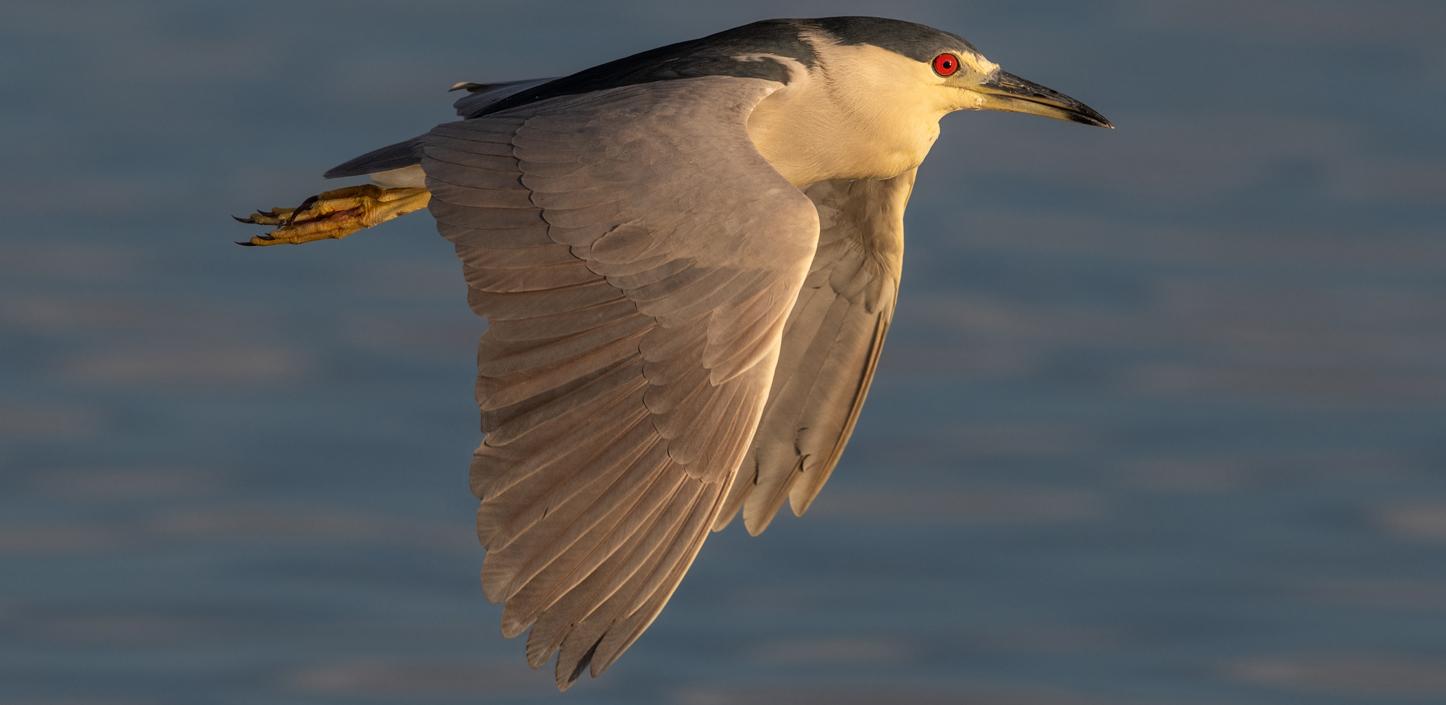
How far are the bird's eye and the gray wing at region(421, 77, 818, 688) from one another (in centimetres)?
139

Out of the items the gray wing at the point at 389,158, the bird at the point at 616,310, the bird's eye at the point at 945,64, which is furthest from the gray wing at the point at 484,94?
the bird's eye at the point at 945,64

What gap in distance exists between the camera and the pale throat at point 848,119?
8852 millimetres

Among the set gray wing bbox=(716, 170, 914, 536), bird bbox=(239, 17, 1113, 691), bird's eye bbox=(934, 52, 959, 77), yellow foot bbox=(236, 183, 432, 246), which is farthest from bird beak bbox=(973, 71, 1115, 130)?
yellow foot bbox=(236, 183, 432, 246)

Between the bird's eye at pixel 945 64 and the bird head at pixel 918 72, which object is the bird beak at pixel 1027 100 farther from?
the bird's eye at pixel 945 64

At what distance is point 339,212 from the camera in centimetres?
938

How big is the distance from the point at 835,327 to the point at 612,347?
209cm

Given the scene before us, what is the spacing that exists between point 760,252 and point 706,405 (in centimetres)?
49

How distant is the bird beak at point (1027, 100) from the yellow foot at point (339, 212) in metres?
2.13

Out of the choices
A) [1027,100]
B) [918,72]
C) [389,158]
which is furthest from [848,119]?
[389,158]

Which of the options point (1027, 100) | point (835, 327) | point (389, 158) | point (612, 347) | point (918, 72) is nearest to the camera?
point (612, 347)

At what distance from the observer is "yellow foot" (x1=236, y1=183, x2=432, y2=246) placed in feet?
30.7

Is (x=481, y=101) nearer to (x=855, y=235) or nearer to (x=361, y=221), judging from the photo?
(x=361, y=221)

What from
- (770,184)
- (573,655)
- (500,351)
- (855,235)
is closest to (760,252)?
(770,184)

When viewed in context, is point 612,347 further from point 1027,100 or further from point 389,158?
point 1027,100
